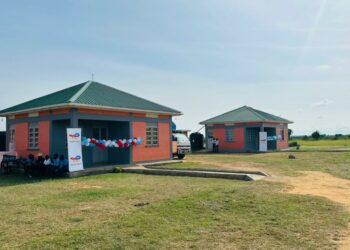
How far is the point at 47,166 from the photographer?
15.8 meters

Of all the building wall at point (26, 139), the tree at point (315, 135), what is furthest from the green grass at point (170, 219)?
the tree at point (315, 135)

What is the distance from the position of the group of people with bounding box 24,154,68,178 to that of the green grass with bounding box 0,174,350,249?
436 cm

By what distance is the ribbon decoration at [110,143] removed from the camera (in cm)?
1625

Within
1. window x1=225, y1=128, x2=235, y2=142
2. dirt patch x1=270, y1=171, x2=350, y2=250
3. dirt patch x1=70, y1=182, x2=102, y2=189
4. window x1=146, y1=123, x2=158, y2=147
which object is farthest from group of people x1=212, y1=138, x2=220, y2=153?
dirt patch x1=70, y1=182, x2=102, y2=189

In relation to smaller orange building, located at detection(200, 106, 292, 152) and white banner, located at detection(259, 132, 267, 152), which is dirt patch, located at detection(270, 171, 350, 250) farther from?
smaller orange building, located at detection(200, 106, 292, 152)

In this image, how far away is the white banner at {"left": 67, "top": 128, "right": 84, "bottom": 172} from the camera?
50.2 feet

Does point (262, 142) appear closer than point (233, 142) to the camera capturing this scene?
Yes

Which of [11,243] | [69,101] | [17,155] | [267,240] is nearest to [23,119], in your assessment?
[17,155]

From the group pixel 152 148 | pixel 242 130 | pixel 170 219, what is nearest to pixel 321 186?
pixel 170 219

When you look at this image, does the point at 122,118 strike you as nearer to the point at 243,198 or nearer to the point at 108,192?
the point at 108,192

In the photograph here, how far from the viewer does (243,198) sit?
8.95 m

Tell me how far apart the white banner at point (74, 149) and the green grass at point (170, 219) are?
4237 millimetres

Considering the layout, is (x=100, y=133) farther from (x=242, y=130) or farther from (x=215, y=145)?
(x=242, y=130)

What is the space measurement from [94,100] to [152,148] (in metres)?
5.01
